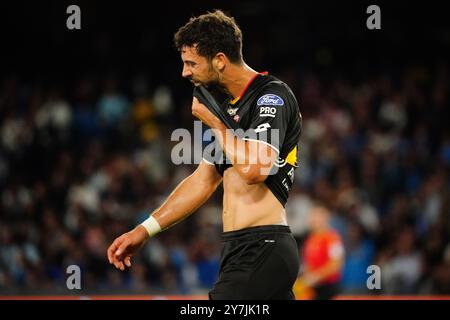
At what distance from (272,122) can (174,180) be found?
26.7 ft

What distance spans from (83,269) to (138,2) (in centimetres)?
658

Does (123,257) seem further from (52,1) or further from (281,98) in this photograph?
(52,1)

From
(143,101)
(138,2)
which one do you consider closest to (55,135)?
(143,101)

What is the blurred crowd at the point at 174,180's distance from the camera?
1085 centimetres

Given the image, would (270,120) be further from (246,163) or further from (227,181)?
(227,181)


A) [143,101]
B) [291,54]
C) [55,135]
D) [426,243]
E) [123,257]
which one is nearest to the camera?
[123,257]

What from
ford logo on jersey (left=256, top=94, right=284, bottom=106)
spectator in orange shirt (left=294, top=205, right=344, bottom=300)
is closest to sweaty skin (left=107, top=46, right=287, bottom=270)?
ford logo on jersey (left=256, top=94, right=284, bottom=106)

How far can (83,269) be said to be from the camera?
35.6 feet

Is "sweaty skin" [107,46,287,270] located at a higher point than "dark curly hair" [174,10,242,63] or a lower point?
lower

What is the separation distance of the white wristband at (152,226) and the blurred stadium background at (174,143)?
5.08 m

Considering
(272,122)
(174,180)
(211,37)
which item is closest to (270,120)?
(272,122)

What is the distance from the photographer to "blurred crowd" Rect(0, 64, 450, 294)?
10852mm

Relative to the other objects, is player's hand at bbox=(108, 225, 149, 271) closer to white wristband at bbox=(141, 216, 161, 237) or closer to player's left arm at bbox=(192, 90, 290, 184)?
white wristband at bbox=(141, 216, 161, 237)

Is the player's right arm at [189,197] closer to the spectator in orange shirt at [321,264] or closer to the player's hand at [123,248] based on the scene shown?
the player's hand at [123,248]
